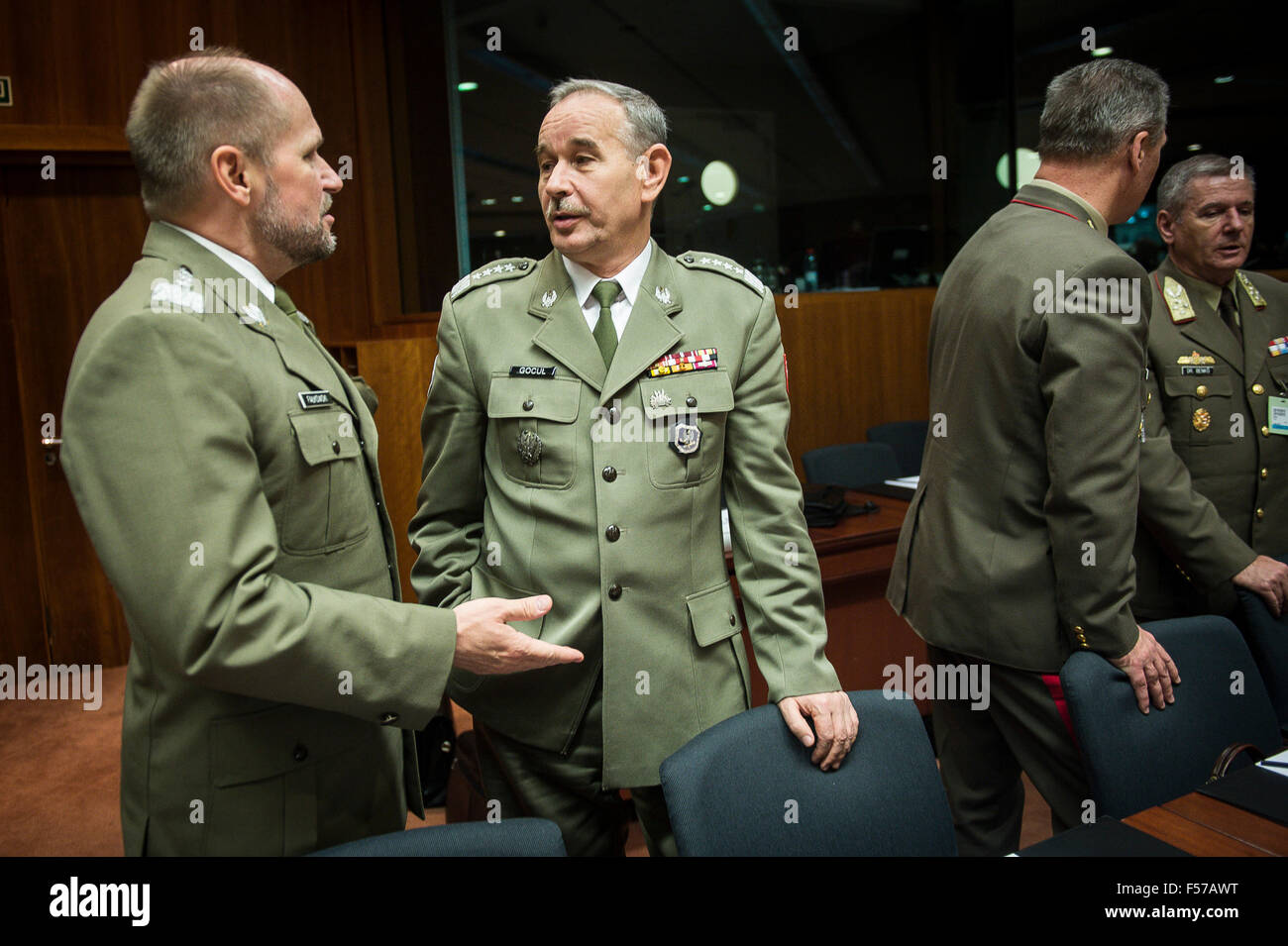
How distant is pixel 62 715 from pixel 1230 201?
4810 millimetres

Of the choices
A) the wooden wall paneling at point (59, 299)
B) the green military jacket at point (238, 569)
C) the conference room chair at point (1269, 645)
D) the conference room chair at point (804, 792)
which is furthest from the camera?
the wooden wall paneling at point (59, 299)

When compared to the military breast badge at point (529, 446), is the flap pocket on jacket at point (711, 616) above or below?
below

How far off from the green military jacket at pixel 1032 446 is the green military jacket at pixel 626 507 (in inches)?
20.5

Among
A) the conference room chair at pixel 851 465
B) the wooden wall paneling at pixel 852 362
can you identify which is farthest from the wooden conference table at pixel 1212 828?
the wooden wall paneling at pixel 852 362

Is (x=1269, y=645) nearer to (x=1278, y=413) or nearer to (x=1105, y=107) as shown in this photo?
(x=1278, y=413)

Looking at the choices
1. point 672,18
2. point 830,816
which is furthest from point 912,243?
point 830,816

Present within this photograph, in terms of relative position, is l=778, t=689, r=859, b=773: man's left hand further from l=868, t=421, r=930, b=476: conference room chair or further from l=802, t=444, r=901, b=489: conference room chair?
l=868, t=421, r=930, b=476: conference room chair

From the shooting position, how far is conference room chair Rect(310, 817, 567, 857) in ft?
3.93

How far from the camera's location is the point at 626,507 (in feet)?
5.11

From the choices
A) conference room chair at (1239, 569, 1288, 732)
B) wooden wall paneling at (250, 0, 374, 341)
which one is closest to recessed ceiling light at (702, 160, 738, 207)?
wooden wall paneling at (250, 0, 374, 341)

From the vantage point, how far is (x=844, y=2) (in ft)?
20.1

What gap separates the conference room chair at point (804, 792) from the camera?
138 cm

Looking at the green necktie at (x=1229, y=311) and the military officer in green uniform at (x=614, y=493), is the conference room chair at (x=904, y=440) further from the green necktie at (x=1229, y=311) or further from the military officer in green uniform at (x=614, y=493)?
the military officer in green uniform at (x=614, y=493)

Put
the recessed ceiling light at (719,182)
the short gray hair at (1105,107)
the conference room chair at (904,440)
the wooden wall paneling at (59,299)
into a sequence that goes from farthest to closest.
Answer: the recessed ceiling light at (719,182), the conference room chair at (904,440), the wooden wall paneling at (59,299), the short gray hair at (1105,107)
